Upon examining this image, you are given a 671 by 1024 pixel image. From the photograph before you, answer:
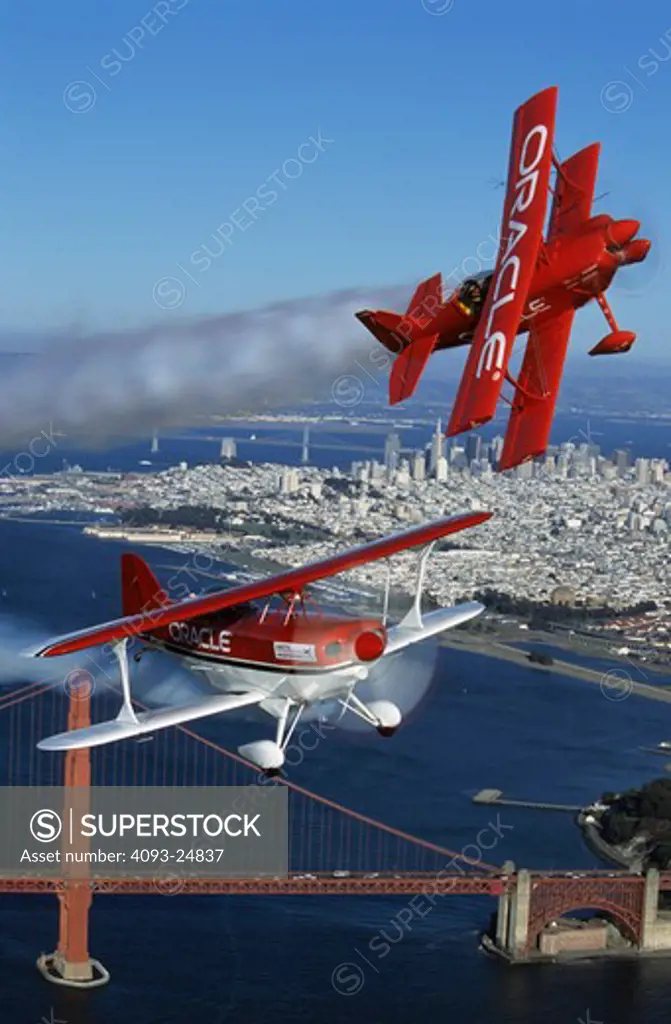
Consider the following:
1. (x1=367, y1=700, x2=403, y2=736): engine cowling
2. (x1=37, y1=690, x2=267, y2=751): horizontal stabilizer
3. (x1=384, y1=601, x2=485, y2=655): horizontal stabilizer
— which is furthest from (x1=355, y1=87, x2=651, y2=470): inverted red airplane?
(x1=37, y1=690, x2=267, y2=751): horizontal stabilizer

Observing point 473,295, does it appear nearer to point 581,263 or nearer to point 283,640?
point 581,263

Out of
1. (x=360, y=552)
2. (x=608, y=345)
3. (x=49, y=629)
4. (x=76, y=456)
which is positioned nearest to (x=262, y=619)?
(x=360, y=552)

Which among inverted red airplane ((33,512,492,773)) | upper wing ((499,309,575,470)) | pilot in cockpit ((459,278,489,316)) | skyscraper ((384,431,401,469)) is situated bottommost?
skyscraper ((384,431,401,469))

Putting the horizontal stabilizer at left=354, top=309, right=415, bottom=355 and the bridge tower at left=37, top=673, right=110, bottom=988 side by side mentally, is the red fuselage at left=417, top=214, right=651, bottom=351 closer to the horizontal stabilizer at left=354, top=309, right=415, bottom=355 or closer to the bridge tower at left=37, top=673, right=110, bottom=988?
the horizontal stabilizer at left=354, top=309, right=415, bottom=355

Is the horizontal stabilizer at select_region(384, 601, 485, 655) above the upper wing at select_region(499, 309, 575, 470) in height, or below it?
below

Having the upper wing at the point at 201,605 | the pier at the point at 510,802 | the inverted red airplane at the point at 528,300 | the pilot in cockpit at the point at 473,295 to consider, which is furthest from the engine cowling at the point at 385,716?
the pier at the point at 510,802
